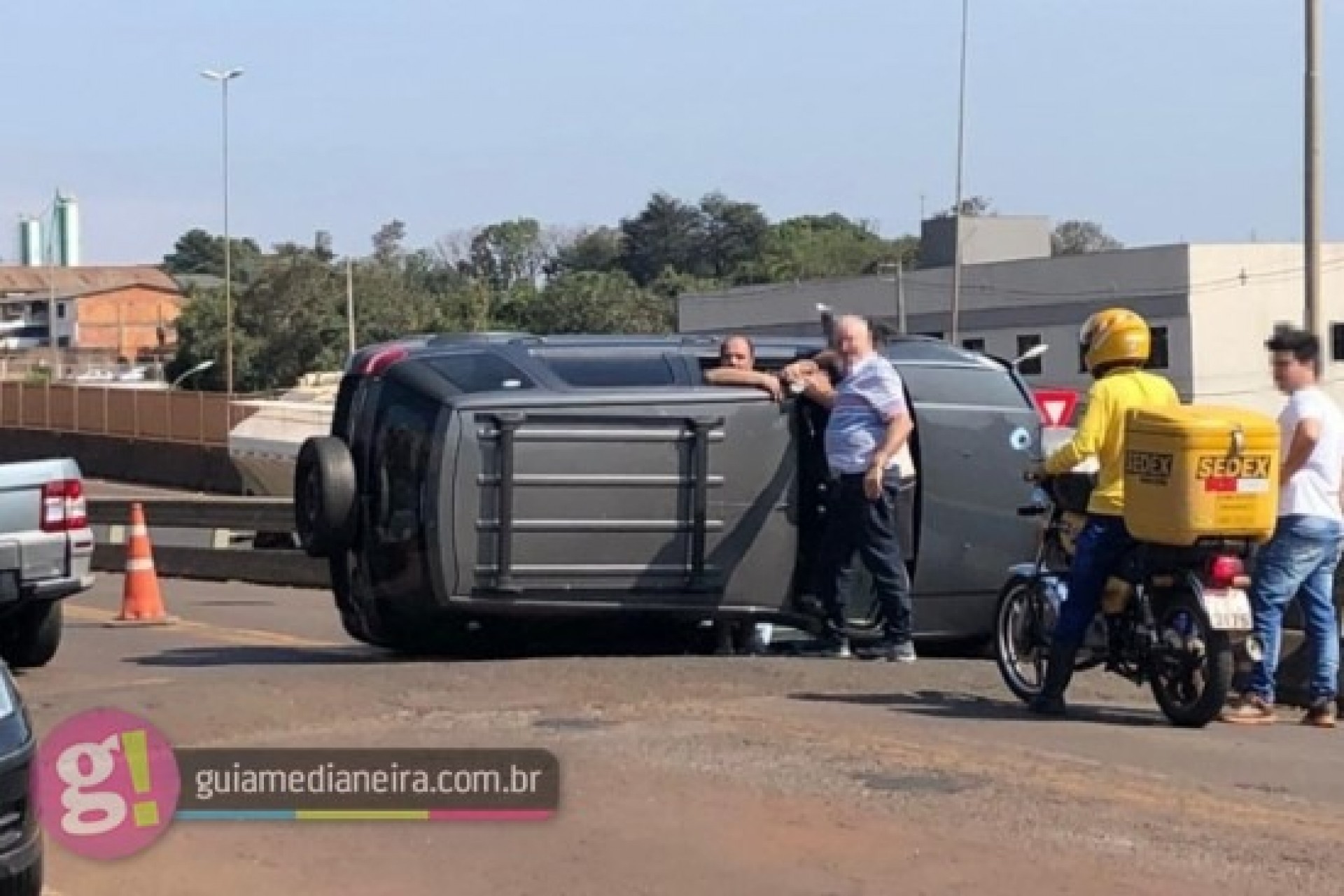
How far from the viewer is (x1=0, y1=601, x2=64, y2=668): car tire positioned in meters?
12.8

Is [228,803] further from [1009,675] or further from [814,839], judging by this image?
[1009,675]

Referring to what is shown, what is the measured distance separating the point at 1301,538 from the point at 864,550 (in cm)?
234

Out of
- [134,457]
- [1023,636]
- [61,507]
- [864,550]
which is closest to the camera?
[1023,636]

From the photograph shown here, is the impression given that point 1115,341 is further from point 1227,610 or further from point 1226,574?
point 1227,610

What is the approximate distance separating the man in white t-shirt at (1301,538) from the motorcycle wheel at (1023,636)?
90cm

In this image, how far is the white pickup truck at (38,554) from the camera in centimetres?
1245

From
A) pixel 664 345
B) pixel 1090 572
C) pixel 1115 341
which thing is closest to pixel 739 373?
pixel 664 345

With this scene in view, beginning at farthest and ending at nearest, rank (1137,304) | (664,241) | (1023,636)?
(664,241) → (1137,304) → (1023,636)

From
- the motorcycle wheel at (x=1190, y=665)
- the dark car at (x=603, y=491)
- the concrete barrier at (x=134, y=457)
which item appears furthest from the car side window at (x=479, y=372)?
the concrete barrier at (x=134, y=457)

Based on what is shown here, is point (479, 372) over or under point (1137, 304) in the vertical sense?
under

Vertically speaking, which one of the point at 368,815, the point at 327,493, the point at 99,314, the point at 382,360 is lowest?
the point at 368,815

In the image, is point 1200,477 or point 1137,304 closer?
point 1200,477

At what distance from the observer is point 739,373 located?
11.5 m

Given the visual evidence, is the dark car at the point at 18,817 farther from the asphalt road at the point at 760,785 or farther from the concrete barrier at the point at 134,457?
the concrete barrier at the point at 134,457
